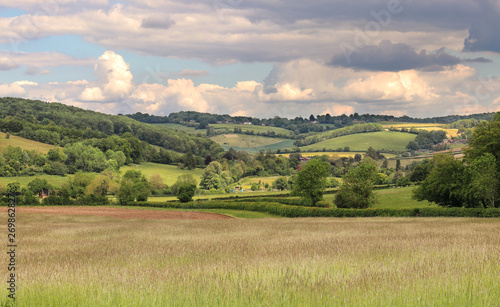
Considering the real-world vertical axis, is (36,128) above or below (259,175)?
above

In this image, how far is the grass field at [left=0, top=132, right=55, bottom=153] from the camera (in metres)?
169

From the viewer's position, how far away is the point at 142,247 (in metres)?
16.4

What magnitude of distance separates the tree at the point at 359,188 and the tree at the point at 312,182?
3.67 m

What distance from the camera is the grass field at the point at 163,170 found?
16400cm

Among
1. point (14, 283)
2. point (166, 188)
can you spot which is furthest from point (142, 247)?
point (166, 188)

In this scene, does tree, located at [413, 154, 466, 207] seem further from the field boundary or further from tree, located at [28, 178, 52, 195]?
tree, located at [28, 178, 52, 195]

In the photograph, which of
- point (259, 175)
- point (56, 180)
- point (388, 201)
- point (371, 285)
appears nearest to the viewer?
point (371, 285)

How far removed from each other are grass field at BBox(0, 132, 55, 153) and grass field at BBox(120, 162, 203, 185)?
31.3m

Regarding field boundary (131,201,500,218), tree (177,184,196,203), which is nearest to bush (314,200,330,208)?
field boundary (131,201,500,218)

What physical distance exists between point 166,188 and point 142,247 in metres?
125

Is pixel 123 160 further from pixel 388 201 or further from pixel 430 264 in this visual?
pixel 430 264

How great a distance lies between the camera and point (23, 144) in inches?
6860

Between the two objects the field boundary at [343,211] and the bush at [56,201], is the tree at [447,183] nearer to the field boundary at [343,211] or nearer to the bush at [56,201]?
the field boundary at [343,211]

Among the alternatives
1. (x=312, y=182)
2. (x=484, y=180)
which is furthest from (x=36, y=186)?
(x=484, y=180)
